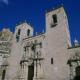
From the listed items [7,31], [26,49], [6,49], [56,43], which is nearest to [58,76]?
[56,43]

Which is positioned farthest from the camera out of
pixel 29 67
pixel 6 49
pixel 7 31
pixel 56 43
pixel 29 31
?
pixel 7 31

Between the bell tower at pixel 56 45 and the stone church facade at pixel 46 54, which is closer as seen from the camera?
the stone church facade at pixel 46 54

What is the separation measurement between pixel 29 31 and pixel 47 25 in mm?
5382

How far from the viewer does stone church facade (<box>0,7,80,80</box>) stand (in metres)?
20.2

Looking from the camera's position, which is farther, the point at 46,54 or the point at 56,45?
the point at 46,54

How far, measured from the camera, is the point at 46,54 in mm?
22578

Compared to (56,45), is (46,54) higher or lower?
lower

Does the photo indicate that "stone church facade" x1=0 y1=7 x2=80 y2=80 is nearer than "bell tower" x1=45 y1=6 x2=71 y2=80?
Yes

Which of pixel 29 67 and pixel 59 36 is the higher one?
pixel 59 36

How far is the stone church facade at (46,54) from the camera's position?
66.3 ft

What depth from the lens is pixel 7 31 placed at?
4906 centimetres

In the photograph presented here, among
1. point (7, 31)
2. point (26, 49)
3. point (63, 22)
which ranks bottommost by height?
point (26, 49)

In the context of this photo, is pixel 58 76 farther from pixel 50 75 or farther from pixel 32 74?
pixel 32 74

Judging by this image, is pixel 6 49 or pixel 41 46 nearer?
pixel 41 46
